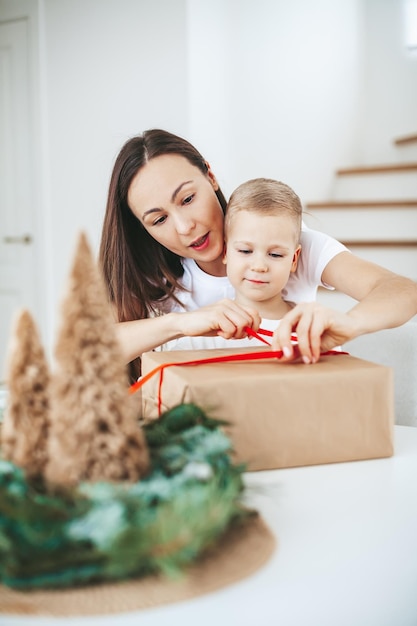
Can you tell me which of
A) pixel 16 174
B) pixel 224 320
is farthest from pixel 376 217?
pixel 224 320

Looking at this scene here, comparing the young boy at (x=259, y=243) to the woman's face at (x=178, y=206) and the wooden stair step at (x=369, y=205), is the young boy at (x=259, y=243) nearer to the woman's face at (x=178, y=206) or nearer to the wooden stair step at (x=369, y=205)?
the woman's face at (x=178, y=206)

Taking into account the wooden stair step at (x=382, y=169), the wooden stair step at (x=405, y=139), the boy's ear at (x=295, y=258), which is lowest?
the boy's ear at (x=295, y=258)

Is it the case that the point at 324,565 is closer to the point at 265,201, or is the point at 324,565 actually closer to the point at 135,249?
the point at 265,201

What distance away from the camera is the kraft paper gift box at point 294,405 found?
851mm

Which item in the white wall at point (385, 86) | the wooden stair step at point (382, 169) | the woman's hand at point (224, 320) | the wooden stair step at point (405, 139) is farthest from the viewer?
the white wall at point (385, 86)

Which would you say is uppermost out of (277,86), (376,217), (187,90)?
(277,86)

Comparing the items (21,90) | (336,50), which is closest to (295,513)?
(21,90)

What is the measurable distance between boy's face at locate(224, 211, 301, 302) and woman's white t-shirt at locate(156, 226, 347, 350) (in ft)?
A: 0.34

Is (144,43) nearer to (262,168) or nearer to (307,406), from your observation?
(262,168)

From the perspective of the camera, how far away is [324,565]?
633 millimetres

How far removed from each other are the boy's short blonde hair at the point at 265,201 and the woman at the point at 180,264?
0.30ft

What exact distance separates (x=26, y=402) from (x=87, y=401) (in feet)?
0.24

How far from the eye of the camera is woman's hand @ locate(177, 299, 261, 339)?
3.68 feet

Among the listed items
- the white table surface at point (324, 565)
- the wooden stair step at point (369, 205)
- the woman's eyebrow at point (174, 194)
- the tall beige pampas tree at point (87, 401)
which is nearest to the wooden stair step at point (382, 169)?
the wooden stair step at point (369, 205)
